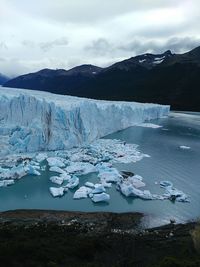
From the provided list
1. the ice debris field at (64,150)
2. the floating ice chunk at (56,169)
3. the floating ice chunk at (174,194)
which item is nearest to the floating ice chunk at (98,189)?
the ice debris field at (64,150)

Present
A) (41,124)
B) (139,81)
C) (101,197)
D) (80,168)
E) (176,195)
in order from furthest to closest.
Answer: (139,81) < (41,124) < (80,168) < (176,195) < (101,197)

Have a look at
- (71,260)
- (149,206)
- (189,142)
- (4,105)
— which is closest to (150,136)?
(189,142)

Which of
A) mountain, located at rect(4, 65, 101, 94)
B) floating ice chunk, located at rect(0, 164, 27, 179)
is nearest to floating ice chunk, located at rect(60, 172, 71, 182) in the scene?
floating ice chunk, located at rect(0, 164, 27, 179)

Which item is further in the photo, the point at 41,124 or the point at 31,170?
the point at 41,124

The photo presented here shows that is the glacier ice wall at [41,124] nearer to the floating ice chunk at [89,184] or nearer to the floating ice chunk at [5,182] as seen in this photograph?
the floating ice chunk at [5,182]

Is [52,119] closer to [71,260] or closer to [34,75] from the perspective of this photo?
[71,260]

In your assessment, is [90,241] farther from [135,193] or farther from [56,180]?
[56,180]

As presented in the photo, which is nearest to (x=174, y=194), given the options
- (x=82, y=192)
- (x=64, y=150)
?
(x=82, y=192)
